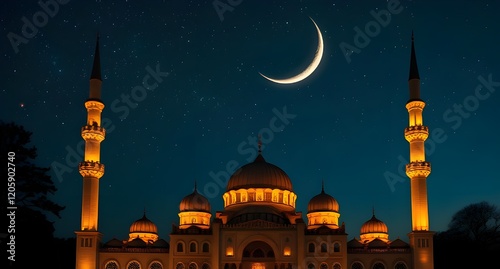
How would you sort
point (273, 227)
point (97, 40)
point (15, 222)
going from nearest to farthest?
point (15, 222) → point (273, 227) → point (97, 40)

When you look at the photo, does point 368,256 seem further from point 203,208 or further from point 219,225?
point 203,208

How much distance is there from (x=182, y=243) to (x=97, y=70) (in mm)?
16881

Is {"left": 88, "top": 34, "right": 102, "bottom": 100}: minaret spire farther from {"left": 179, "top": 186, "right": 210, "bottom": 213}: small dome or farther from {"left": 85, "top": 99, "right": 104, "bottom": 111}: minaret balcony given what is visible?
{"left": 179, "top": 186, "right": 210, "bottom": 213}: small dome

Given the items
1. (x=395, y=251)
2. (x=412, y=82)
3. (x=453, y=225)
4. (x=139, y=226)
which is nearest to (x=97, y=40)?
(x=139, y=226)

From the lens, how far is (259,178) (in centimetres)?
6694

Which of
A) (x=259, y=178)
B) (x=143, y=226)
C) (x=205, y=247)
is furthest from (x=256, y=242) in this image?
(x=143, y=226)

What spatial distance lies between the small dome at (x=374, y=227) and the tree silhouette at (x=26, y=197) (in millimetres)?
38272

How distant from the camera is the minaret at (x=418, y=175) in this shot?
56938 millimetres

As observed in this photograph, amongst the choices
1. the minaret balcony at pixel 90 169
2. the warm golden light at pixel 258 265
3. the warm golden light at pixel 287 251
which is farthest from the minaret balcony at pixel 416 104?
the minaret balcony at pixel 90 169

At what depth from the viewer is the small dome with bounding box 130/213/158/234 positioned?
6938 centimetres

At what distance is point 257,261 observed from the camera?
197ft

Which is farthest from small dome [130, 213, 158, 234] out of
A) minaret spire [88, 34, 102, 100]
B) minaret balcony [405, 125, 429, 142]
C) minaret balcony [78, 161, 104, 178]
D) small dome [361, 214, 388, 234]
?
minaret balcony [405, 125, 429, 142]

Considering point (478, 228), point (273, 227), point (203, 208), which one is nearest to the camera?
point (273, 227)

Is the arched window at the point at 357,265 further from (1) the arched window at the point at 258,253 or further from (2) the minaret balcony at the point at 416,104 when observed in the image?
(2) the minaret balcony at the point at 416,104
